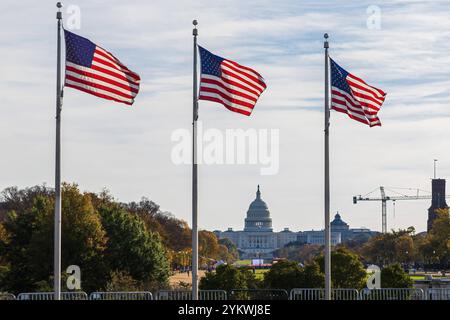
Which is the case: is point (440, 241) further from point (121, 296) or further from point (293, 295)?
point (121, 296)

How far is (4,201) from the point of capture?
170 m

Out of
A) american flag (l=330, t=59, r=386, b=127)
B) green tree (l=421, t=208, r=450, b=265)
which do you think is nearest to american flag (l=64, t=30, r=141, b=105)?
american flag (l=330, t=59, r=386, b=127)

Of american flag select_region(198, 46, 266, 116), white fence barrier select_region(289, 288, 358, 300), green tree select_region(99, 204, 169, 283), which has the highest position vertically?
american flag select_region(198, 46, 266, 116)

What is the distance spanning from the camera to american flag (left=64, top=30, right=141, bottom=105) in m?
34.7

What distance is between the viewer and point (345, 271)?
2603 inches

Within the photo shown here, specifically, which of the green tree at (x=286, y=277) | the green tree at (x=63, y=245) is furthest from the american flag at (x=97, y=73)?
the green tree at (x=63, y=245)

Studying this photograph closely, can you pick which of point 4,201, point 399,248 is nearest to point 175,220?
point 4,201

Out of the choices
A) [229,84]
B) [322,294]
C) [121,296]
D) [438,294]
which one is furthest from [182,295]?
[229,84]

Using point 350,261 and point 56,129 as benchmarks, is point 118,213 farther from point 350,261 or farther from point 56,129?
point 56,129

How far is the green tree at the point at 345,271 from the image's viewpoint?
215ft

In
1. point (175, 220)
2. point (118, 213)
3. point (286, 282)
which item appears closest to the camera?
point (286, 282)

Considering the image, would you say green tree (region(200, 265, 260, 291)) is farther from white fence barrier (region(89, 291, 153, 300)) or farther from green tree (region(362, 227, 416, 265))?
green tree (region(362, 227, 416, 265))

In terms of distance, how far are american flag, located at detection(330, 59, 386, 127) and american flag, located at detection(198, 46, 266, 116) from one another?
14.9ft
